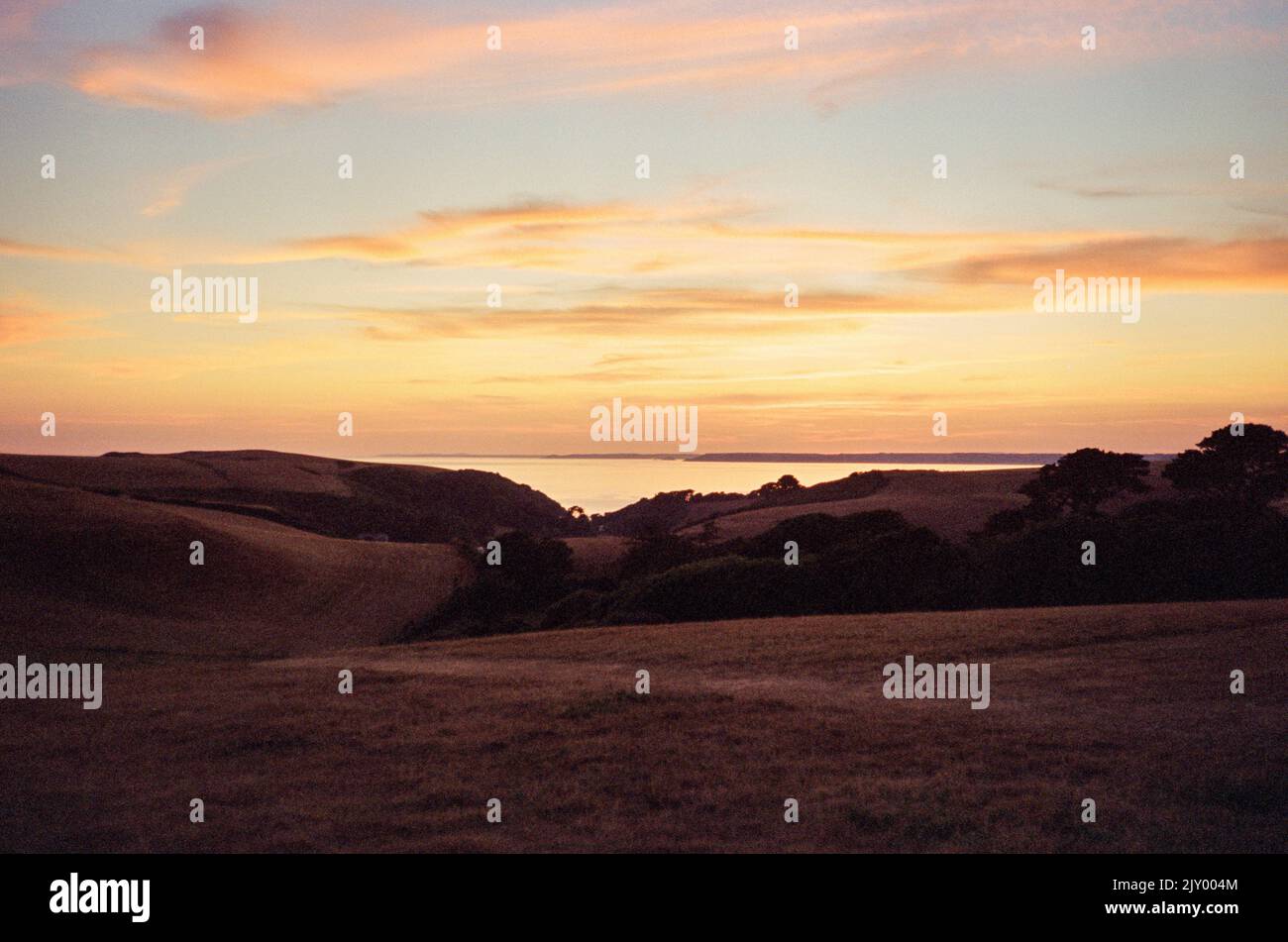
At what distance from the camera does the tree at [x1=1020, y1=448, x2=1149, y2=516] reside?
193ft

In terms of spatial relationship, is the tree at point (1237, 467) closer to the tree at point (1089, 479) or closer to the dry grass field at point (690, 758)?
the tree at point (1089, 479)

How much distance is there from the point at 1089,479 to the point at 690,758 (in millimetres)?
50643

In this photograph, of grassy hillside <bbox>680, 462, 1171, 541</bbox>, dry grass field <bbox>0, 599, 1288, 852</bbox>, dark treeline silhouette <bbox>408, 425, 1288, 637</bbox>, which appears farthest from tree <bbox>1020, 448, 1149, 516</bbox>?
dry grass field <bbox>0, 599, 1288, 852</bbox>

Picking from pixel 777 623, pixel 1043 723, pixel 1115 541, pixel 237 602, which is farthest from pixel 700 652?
pixel 237 602

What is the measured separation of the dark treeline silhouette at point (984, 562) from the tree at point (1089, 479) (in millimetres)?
73

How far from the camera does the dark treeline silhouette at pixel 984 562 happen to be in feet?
133

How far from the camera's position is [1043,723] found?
1544 centimetres

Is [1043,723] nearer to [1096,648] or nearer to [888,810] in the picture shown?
[888,810]

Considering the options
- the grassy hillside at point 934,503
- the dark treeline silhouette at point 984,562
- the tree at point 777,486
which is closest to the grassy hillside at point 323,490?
the tree at point 777,486

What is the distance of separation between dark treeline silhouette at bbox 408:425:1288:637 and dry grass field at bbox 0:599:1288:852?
17.5m

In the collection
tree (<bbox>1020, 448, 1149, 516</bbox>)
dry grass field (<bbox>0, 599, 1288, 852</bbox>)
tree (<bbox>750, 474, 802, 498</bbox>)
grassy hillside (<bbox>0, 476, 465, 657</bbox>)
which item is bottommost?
dry grass field (<bbox>0, 599, 1288, 852</bbox>)

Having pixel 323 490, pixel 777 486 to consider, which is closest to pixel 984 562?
pixel 777 486

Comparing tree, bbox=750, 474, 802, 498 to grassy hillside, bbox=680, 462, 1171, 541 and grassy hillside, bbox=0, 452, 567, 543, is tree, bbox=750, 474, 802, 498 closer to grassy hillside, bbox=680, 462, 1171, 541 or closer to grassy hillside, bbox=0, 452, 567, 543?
grassy hillside, bbox=680, 462, 1171, 541
